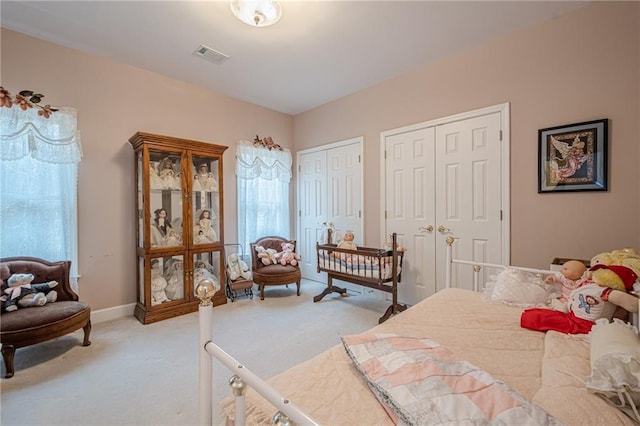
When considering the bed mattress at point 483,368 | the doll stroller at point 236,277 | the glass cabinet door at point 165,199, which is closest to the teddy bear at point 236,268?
the doll stroller at point 236,277

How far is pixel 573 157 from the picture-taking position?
234 centimetres

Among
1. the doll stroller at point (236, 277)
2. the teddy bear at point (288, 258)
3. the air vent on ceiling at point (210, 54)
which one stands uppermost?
the air vent on ceiling at point (210, 54)

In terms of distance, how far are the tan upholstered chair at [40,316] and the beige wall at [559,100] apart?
3.78 m

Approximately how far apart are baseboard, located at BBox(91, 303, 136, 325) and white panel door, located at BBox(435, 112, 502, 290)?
3.44m

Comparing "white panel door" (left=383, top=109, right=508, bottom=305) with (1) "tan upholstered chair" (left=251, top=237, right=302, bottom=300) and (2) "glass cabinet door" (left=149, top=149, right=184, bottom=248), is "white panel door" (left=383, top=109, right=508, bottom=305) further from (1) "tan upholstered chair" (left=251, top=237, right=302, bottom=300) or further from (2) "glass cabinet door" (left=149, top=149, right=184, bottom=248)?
(2) "glass cabinet door" (left=149, top=149, right=184, bottom=248)

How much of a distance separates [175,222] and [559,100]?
3.89 meters

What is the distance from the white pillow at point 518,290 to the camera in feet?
6.02

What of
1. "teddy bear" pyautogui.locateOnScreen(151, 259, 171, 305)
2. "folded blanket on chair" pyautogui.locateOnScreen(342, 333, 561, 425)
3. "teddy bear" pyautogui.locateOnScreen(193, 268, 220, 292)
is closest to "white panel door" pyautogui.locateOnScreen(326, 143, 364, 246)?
"teddy bear" pyautogui.locateOnScreen(193, 268, 220, 292)

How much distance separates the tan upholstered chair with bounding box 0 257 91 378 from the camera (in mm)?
1957

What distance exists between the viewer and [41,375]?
6.44 ft

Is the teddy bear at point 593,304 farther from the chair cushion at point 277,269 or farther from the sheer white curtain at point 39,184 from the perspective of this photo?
the sheer white curtain at point 39,184

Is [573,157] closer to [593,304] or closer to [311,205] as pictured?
[593,304]

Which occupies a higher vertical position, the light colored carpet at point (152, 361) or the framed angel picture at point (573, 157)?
the framed angel picture at point (573, 157)

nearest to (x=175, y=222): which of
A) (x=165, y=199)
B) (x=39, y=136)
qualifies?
(x=165, y=199)
